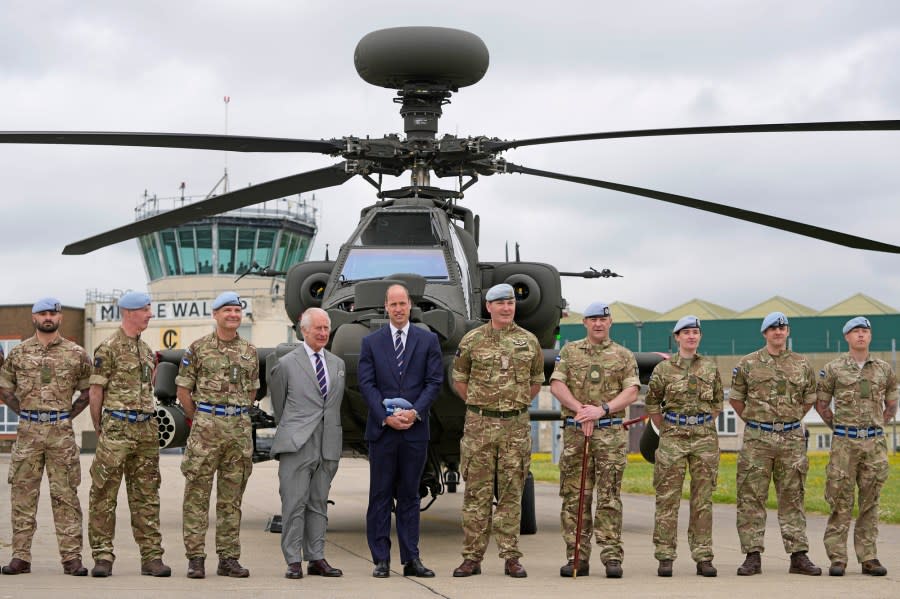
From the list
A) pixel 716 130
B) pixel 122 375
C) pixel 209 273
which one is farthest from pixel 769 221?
pixel 209 273

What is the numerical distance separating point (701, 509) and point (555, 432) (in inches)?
768

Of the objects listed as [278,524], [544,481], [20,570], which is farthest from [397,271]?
[544,481]

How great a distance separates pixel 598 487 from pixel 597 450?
252mm

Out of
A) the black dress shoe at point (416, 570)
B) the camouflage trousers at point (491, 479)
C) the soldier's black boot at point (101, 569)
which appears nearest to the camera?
the soldier's black boot at point (101, 569)

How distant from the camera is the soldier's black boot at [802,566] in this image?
26.8 feet

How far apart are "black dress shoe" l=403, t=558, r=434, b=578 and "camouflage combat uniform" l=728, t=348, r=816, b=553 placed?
222 cm

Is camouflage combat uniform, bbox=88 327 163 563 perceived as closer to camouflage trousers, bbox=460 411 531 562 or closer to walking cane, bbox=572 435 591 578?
camouflage trousers, bbox=460 411 531 562

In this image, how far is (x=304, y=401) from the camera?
8070 millimetres

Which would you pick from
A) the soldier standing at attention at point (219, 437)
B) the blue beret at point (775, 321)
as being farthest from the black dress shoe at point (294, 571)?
the blue beret at point (775, 321)

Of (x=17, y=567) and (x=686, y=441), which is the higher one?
(x=686, y=441)

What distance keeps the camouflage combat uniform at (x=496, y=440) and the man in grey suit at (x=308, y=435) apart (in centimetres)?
91

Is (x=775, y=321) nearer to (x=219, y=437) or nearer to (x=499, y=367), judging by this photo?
(x=499, y=367)

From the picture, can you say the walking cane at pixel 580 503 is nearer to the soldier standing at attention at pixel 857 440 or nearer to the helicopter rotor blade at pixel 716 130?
the soldier standing at attention at pixel 857 440

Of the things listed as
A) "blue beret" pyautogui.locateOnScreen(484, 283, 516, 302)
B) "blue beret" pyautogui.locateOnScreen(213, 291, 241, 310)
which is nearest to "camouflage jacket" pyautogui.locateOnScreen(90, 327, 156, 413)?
"blue beret" pyautogui.locateOnScreen(213, 291, 241, 310)
